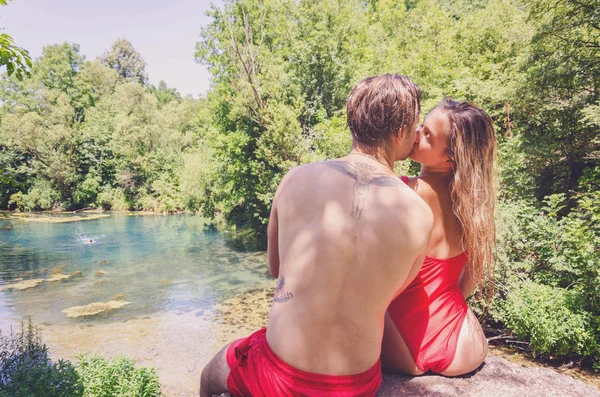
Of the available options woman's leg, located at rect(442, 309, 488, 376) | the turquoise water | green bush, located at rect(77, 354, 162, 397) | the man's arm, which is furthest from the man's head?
the turquoise water

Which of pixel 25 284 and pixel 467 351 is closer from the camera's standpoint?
pixel 467 351

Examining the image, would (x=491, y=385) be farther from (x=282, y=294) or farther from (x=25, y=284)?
(x=25, y=284)

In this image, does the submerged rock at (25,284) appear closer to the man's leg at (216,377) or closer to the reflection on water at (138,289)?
the reflection on water at (138,289)

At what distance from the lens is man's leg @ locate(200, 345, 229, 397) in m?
1.64

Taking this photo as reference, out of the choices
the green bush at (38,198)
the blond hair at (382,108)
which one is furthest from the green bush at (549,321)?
the green bush at (38,198)

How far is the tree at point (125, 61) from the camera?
2297 inches

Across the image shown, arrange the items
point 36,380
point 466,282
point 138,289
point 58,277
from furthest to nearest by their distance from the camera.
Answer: point 58,277 < point 138,289 < point 36,380 < point 466,282

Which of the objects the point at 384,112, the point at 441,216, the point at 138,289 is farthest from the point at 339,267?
the point at 138,289

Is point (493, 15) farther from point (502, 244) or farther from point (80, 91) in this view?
point (80, 91)

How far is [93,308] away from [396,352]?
12.1 metres

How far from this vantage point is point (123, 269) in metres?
15.7

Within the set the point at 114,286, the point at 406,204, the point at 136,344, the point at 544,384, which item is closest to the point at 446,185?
the point at 406,204

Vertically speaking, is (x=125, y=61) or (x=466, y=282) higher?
(x=125, y=61)

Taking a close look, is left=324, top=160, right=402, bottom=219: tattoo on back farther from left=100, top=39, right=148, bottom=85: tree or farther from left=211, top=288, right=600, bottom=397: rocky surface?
left=100, top=39, right=148, bottom=85: tree
